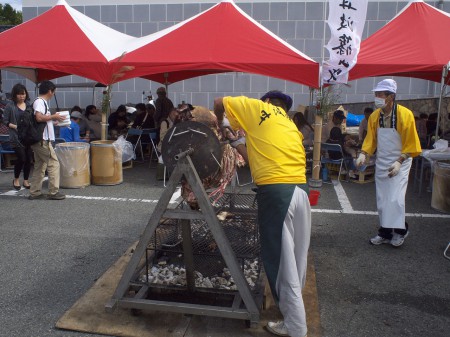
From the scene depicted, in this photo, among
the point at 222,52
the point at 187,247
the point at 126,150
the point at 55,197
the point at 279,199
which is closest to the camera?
the point at 279,199

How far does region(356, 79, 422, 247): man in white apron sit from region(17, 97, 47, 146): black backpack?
436cm

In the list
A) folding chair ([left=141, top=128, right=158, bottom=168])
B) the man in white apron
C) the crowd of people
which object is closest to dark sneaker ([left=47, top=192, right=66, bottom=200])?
folding chair ([left=141, top=128, right=158, bottom=168])

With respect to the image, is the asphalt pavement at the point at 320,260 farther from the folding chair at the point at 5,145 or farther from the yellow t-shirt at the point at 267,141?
the folding chair at the point at 5,145

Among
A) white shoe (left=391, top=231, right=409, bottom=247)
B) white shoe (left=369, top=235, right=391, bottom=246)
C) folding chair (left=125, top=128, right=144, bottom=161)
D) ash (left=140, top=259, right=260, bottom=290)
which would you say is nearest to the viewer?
ash (left=140, top=259, right=260, bottom=290)

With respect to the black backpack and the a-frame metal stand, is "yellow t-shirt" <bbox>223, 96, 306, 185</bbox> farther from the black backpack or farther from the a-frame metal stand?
the black backpack

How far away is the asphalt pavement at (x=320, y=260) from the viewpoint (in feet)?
11.1

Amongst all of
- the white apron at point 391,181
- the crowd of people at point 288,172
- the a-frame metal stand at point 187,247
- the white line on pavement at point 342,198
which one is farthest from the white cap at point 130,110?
the a-frame metal stand at point 187,247

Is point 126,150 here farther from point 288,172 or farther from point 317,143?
point 288,172

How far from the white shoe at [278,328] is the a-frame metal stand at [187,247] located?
0.13m

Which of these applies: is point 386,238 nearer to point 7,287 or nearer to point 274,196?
point 274,196

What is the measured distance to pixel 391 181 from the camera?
4723 mm

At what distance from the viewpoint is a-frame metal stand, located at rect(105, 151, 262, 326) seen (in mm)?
2990

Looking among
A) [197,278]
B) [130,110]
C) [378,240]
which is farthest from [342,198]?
[130,110]

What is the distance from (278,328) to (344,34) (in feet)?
16.7
